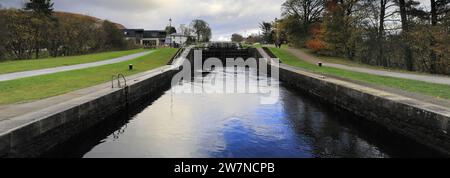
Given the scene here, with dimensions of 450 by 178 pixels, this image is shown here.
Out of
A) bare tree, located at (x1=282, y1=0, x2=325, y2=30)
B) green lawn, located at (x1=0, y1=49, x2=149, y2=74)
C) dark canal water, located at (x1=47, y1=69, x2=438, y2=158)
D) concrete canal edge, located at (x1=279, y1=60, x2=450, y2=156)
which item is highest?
bare tree, located at (x1=282, y1=0, x2=325, y2=30)

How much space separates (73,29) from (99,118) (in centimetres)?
4193

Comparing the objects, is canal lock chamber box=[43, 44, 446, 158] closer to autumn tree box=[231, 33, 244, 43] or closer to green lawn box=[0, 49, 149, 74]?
green lawn box=[0, 49, 149, 74]

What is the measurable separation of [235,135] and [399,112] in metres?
5.31

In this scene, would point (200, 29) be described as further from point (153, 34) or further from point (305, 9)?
point (305, 9)

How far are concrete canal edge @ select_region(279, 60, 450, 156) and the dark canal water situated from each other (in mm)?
400

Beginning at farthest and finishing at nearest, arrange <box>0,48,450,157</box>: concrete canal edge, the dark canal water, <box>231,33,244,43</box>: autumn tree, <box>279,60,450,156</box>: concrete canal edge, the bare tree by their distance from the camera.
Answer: <box>231,33,244,43</box>: autumn tree → the bare tree → the dark canal water → <box>279,60,450,156</box>: concrete canal edge → <box>0,48,450,157</box>: concrete canal edge

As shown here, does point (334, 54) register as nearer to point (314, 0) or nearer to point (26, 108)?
point (314, 0)

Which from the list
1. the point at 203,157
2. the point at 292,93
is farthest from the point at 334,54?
the point at 203,157

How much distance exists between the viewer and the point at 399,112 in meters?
11.8

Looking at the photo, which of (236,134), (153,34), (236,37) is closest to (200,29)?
(153,34)

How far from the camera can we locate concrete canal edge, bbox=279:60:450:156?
9703 millimetres

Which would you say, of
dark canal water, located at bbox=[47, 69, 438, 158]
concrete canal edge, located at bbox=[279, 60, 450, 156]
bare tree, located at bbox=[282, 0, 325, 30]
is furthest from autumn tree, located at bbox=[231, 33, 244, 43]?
dark canal water, located at bbox=[47, 69, 438, 158]

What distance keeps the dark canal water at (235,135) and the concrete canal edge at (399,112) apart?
0.40 m
